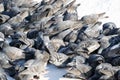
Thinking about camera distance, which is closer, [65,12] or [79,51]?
[79,51]

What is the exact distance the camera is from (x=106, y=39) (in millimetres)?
7773

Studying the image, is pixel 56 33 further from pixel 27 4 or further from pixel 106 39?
pixel 27 4

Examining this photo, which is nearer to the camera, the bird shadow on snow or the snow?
the bird shadow on snow

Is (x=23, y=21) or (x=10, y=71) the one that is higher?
(x=23, y=21)

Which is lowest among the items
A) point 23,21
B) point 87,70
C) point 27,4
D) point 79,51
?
point 87,70

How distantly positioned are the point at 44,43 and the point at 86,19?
1592 mm

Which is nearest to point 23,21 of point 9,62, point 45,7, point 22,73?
point 45,7

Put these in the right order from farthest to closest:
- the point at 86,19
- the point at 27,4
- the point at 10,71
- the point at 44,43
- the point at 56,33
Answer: the point at 27,4, the point at 86,19, the point at 56,33, the point at 44,43, the point at 10,71

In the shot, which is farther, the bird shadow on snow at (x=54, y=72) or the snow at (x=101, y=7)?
the snow at (x=101, y=7)

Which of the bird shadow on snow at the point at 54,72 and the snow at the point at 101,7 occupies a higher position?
the snow at the point at 101,7

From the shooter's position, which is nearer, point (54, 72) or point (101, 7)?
point (54, 72)

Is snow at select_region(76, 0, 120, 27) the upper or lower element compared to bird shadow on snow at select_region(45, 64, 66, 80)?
upper

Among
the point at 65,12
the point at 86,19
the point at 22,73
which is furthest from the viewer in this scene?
the point at 65,12

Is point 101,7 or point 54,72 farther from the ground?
point 101,7
